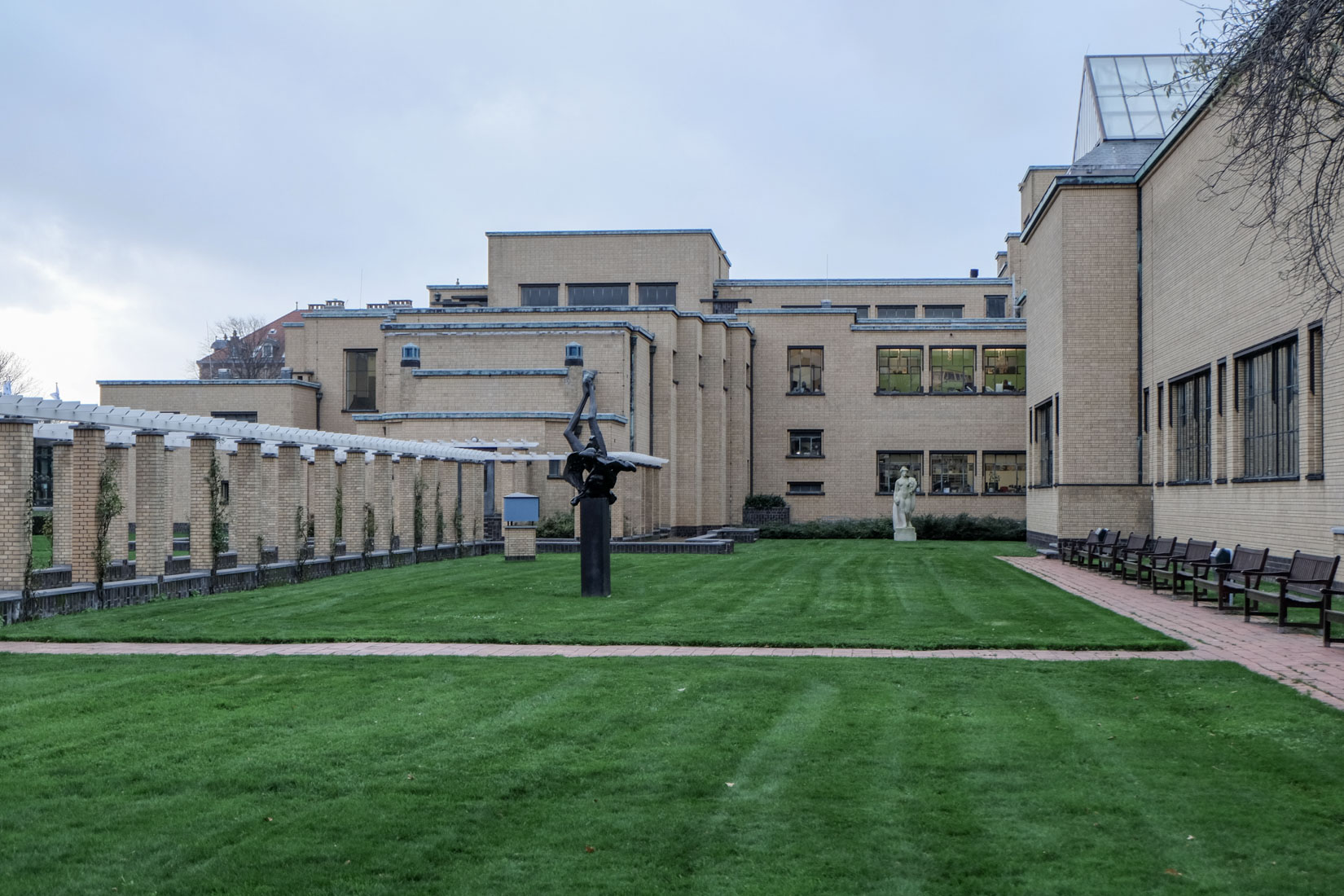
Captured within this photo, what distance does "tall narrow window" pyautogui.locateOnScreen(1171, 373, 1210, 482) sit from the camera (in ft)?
81.4

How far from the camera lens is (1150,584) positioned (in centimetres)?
2162

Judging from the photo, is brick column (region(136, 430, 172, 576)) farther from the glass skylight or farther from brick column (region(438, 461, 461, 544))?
the glass skylight

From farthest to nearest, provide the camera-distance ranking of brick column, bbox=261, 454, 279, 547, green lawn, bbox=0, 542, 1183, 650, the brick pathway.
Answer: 1. brick column, bbox=261, 454, 279, 547
2. green lawn, bbox=0, 542, 1183, 650
3. the brick pathway

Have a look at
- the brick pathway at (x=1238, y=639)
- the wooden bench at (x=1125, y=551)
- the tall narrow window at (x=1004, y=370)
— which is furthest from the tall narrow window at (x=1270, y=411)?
the tall narrow window at (x=1004, y=370)

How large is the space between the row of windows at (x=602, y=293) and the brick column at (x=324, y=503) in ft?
94.1

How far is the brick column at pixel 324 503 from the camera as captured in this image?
2509cm

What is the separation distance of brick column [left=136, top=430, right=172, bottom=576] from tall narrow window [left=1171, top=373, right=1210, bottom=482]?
745 inches

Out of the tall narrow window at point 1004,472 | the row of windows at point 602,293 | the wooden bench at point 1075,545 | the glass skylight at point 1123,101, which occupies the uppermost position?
the glass skylight at point 1123,101

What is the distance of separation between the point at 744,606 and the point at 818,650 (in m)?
4.59

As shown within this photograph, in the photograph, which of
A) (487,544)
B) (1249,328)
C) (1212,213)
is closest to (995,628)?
(1249,328)

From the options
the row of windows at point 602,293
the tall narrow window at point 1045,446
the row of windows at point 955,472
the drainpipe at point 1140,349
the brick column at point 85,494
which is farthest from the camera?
the row of windows at point 602,293

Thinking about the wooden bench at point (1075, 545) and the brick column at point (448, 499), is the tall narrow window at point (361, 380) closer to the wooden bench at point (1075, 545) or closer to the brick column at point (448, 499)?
the brick column at point (448, 499)

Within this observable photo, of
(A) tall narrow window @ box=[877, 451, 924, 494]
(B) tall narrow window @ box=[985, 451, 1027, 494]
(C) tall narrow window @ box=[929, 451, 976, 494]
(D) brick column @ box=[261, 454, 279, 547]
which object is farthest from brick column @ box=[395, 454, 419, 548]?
(B) tall narrow window @ box=[985, 451, 1027, 494]

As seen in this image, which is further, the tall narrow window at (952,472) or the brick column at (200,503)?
the tall narrow window at (952,472)
